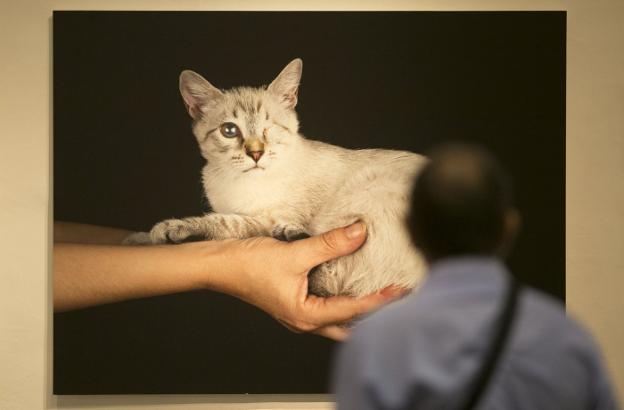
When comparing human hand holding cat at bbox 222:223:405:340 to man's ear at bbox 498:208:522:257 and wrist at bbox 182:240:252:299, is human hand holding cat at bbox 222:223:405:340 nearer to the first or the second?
wrist at bbox 182:240:252:299

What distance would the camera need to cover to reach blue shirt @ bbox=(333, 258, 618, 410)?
0.80 metres

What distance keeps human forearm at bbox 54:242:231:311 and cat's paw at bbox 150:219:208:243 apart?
0.9 inches

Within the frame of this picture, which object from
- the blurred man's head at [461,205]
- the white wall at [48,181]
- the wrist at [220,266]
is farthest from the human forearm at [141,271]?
the blurred man's head at [461,205]

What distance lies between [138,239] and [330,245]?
62 cm

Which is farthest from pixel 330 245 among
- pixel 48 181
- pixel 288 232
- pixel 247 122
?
pixel 48 181

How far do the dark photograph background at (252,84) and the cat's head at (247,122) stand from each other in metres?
0.03

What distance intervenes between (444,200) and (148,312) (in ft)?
5.17

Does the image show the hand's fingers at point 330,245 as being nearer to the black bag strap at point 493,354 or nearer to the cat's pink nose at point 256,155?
the cat's pink nose at point 256,155

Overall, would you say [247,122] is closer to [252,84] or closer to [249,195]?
[252,84]

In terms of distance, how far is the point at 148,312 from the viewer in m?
2.21

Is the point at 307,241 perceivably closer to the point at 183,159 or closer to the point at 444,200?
the point at 183,159

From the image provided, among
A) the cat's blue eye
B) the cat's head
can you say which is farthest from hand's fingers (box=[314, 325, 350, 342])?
the cat's blue eye

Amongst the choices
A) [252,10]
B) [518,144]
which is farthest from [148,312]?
[518,144]

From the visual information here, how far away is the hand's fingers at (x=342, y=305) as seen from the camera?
86.1 inches
